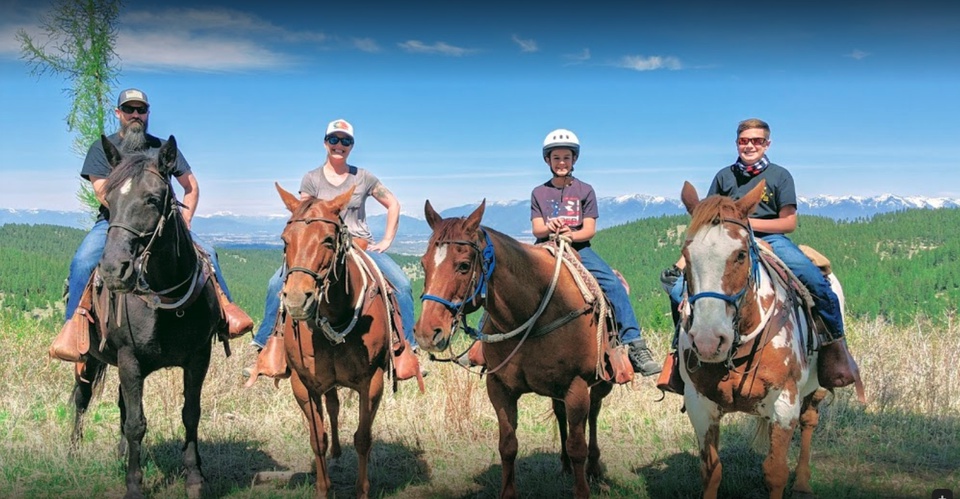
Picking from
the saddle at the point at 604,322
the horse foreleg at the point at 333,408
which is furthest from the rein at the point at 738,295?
the horse foreleg at the point at 333,408

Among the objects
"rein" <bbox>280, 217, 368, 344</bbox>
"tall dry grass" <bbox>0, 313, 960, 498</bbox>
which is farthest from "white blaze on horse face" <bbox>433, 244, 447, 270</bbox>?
"tall dry grass" <bbox>0, 313, 960, 498</bbox>

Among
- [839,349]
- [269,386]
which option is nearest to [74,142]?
[269,386]

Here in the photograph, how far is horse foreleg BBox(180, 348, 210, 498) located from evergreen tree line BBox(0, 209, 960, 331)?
22403 mm

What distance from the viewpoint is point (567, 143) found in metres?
6.20

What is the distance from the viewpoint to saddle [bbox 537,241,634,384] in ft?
17.8

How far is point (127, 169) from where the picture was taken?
493 centimetres

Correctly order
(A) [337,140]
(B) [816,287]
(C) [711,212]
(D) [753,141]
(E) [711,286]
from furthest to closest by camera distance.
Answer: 1. (A) [337,140]
2. (D) [753,141]
3. (B) [816,287]
4. (C) [711,212]
5. (E) [711,286]

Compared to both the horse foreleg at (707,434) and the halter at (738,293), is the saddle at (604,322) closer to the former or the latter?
→ the horse foreleg at (707,434)

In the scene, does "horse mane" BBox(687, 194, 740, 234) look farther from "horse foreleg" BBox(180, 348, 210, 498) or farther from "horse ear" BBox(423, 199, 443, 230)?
"horse foreleg" BBox(180, 348, 210, 498)

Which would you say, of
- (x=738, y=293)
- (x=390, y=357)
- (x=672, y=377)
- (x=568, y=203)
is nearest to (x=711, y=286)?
(x=738, y=293)

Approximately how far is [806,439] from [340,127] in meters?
4.87

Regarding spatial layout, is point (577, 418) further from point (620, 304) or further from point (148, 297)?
point (148, 297)

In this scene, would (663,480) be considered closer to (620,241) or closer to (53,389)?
(53,389)

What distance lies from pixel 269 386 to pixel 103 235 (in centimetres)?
421
